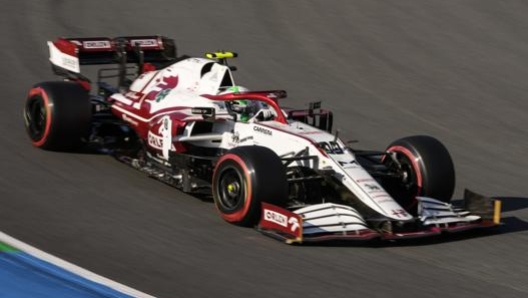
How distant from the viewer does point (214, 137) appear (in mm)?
12711

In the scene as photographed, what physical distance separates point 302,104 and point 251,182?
22.5 ft

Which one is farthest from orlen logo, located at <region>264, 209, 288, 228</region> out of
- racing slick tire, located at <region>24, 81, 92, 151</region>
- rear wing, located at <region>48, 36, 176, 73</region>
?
rear wing, located at <region>48, 36, 176, 73</region>

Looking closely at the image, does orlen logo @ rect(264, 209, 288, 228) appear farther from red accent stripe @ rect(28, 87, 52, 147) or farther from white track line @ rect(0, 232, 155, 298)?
red accent stripe @ rect(28, 87, 52, 147)

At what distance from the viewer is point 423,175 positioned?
40.3 feet

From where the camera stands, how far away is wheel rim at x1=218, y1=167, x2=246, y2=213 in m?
11.4

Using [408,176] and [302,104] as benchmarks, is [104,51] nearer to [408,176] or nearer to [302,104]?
[302,104]

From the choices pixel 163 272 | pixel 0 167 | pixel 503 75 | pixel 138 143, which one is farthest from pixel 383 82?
pixel 163 272

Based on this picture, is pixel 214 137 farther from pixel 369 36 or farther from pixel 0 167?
pixel 369 36

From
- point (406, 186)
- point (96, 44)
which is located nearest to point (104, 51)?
point (96, 44)

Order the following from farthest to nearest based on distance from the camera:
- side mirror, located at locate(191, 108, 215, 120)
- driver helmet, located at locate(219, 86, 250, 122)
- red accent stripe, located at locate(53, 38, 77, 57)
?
red accent stripe, located at locate(53, 38, 77, 57)
driver helmet, located at locate(219, 86, 250, 122)
side mirror, located at locate(191, 108, 215, 120)

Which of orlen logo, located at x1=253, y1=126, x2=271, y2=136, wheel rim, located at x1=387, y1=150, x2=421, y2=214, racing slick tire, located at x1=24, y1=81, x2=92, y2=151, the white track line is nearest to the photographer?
the white track line

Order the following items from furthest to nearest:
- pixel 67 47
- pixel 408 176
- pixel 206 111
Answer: pixel 67 47 → pixel 206 111 → pixel 408 176

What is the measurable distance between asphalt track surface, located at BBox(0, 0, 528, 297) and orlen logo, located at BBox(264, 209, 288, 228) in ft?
0.72

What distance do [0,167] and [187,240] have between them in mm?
3491
